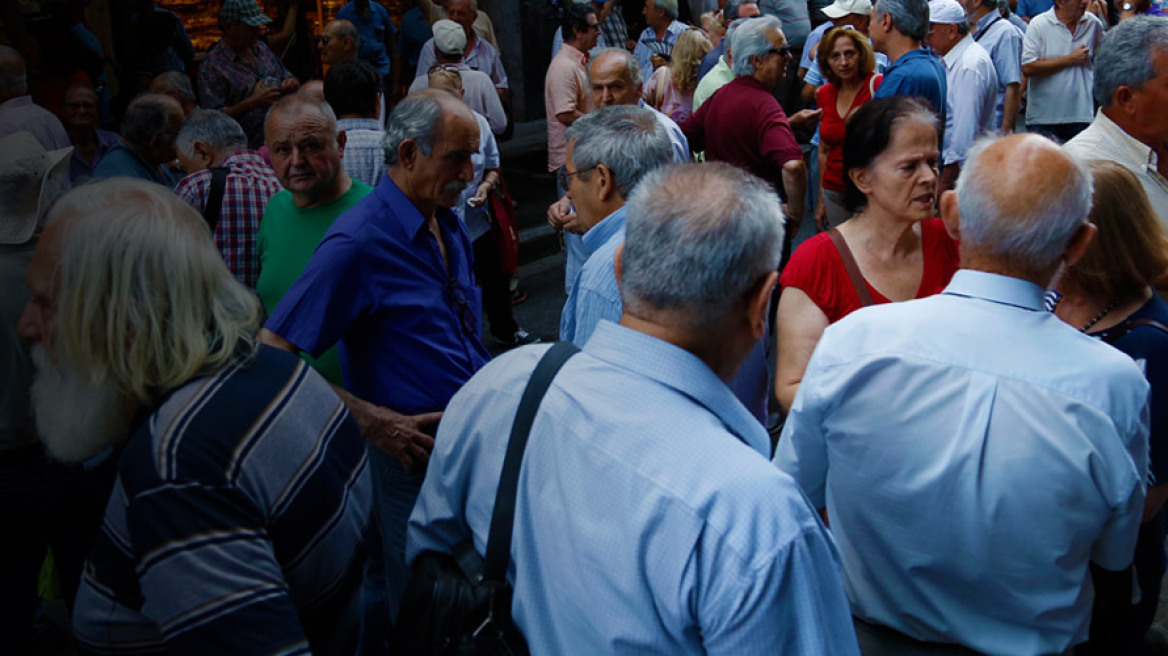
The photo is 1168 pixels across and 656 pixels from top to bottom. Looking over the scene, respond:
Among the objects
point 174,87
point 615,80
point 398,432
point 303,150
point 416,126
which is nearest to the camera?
point 398,432

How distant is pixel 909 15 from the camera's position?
220 inches

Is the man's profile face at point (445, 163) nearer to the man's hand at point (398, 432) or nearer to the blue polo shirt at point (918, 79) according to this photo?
the man's hand at point (398, 432)

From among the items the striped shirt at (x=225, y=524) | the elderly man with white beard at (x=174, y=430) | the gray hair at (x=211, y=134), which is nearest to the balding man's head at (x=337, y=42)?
the gray hair at (x=211, y=134)

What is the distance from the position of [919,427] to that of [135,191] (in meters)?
1.54

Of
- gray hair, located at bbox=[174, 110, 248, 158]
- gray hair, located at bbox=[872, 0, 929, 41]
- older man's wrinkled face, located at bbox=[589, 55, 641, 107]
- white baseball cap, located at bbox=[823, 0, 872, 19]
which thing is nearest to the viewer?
gray hair, located at bbox=[174, 110, 248, 158]

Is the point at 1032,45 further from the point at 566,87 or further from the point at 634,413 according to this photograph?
the point at 634,413

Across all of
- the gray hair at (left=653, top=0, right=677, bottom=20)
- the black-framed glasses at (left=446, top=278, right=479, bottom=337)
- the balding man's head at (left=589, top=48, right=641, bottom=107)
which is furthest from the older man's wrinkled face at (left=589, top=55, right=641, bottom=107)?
the gray hair at (left=653, top=0, right=677, bottom=20)

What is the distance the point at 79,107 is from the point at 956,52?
5528 mm

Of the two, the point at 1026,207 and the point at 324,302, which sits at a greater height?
the point at 1026,207

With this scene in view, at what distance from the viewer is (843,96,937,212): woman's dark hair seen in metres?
2.86

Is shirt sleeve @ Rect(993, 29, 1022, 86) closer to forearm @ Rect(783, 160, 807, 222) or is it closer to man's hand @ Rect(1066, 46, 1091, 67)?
man's hand @ Rect(1066, 46, 1091, 67)

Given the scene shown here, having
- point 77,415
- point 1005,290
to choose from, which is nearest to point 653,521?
point 1005,290

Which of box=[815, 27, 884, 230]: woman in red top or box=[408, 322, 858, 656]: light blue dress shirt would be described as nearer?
box=[408, 322, 858, 656]: light blue dress shirt

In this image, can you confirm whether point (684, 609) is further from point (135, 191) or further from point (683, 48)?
point (683, 48)
